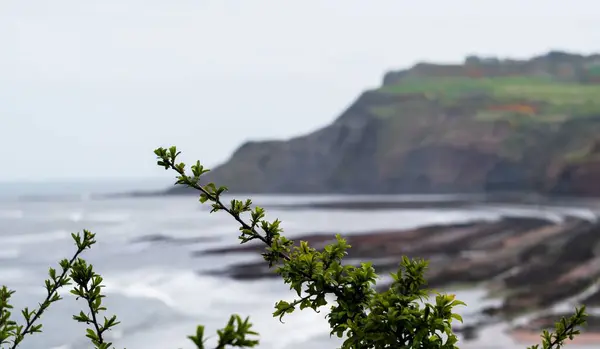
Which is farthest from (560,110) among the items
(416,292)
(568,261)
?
(416,292)

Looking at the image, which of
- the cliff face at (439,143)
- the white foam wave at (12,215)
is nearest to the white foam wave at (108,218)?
the white foam wave at (12,215)

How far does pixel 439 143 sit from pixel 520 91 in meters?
22.7

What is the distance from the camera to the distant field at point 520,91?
98.6 metres

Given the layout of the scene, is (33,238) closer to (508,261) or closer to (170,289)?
(170,289)

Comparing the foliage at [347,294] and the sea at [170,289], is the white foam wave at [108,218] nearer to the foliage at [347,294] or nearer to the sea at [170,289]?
the sea at [170,289]

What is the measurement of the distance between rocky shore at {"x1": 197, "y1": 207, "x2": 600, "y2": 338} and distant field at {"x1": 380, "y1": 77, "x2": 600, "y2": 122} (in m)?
60.2

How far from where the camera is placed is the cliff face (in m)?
89.8

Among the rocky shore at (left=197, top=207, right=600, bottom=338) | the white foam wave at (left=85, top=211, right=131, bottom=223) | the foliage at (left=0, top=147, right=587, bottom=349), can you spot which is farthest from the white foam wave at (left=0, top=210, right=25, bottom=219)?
the foliage at (left=0, top=147, right=587, bottom=349)

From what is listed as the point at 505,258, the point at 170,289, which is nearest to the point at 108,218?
the point at 170,289

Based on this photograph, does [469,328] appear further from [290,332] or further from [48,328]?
[48,328]

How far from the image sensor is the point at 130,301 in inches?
789

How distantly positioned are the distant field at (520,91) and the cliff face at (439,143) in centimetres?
16

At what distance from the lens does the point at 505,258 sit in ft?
89.9

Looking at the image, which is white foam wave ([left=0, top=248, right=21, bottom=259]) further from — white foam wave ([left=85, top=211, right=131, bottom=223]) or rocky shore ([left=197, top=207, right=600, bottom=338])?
white foam wave ([left=85, top=211, right=131, bottom=223])
